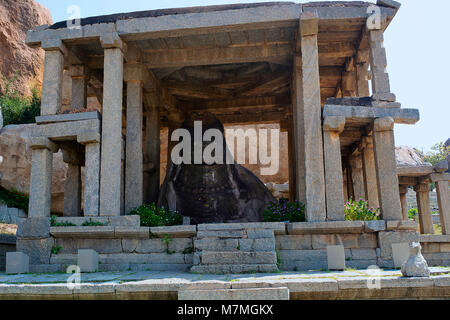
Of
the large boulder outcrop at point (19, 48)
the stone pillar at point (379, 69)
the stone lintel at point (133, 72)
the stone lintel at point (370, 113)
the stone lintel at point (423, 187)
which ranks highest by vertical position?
the large boulder outcrop at point (19, 48)

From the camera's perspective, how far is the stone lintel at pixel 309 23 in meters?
10.1

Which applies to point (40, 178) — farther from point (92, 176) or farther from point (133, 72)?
point (133, 72)

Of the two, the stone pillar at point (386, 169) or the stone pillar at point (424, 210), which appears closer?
the stone pillar at point (386, 169)

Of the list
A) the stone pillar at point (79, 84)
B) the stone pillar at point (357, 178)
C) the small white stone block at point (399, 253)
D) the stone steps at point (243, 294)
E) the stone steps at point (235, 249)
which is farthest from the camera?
the stone pillar at point (357, 178)

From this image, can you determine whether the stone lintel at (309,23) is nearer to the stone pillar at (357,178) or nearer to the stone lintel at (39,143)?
the stone pillar at (357,178)

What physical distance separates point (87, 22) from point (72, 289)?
7247 millimetres

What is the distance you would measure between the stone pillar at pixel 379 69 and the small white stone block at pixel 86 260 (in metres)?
7.23

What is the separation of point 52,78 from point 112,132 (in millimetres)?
2144

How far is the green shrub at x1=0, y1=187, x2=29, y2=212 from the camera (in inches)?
640

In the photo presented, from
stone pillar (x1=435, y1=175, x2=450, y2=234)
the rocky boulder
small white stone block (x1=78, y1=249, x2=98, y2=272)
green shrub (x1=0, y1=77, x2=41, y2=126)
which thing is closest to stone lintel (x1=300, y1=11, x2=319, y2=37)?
small white stone block (x1=78, y1=249, x2=98, y2=272)

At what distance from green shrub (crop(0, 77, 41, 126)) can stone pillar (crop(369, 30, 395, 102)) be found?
1473cm

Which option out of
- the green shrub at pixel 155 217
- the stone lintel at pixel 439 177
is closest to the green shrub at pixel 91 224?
the green shrub at pixel 155 217

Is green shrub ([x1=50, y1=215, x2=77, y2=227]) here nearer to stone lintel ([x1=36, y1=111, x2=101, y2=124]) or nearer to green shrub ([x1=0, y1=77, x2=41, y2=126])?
stone lintel ([x1=36, y1=111, x2=101, y2=124])
